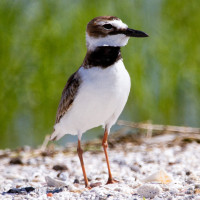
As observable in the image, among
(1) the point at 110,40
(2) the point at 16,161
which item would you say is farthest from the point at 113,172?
(1) the point at 110,40

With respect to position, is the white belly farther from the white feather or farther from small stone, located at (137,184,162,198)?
small stone, located at (137,184,162,198)

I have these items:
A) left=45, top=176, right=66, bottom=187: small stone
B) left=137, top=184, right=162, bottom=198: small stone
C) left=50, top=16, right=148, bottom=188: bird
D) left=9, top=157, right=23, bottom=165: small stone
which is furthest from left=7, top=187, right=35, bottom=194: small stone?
left=9, top=157, right=23, bottom=165: small stone

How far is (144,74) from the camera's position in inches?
305

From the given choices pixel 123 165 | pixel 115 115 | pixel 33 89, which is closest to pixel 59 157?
pixel 123 165

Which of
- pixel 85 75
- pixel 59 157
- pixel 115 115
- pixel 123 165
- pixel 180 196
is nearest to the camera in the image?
pixel 180 196

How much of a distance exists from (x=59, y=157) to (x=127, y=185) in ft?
7.50

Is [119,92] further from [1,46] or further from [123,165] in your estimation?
[1,46]

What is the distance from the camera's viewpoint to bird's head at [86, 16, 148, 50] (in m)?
4.09

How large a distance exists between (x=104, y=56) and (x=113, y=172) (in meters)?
1.61

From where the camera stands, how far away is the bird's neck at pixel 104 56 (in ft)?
13.5

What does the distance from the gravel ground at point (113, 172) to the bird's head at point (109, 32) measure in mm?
1286

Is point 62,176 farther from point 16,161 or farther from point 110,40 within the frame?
point 110,40

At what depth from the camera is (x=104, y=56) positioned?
4.14 m

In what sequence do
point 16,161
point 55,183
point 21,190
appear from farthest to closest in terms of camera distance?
point 16,161, point 55,183, point 21,190
